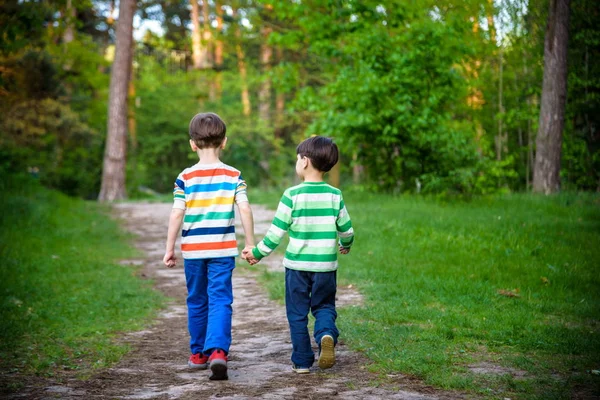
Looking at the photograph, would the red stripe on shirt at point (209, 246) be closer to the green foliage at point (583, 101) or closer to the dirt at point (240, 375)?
the dirt at point (240, 375)

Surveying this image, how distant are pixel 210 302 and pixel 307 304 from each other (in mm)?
670

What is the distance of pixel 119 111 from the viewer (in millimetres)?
21641

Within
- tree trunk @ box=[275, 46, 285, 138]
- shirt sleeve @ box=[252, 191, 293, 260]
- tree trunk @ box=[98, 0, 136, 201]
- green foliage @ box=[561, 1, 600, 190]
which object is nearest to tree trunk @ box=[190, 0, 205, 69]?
tree trunk @ box=[275, 46, 285, 138]

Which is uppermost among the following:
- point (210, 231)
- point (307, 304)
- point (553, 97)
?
point (553, 97)

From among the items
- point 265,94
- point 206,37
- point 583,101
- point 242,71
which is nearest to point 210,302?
point 583,101

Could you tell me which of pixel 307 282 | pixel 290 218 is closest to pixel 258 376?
pixel 307 282

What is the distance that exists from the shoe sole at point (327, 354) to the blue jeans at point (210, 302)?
0.64 meters

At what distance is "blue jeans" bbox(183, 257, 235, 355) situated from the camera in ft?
14.8

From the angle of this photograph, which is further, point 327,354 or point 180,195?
point 180,195

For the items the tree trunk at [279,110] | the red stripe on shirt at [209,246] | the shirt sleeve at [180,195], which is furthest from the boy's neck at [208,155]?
the tree trunk at [279,110]

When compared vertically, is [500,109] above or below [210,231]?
above

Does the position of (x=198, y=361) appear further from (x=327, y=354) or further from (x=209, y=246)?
(x=327, y=354)

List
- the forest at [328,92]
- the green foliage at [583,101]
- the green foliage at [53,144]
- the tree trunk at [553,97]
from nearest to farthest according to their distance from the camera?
the forest at [328,92] → the tree trunk at [553,97] → the green foliage at [583,101] → the green foliage at [53,144]

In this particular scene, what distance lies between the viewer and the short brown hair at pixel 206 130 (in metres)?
4.60
